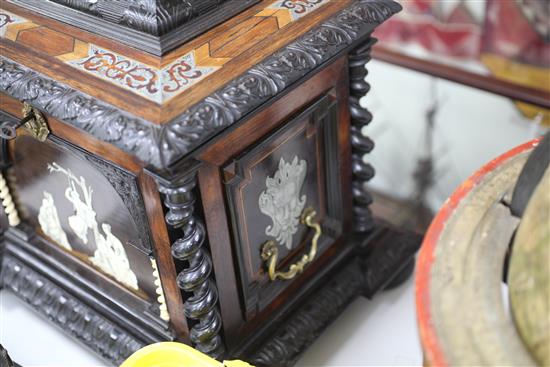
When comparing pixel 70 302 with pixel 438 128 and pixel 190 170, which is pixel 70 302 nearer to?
pixel 190 170

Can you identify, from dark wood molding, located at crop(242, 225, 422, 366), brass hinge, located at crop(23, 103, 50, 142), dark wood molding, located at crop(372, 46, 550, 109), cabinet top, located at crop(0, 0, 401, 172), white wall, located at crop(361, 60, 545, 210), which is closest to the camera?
cabinet top, located at crop(0, 0, 401, 172)

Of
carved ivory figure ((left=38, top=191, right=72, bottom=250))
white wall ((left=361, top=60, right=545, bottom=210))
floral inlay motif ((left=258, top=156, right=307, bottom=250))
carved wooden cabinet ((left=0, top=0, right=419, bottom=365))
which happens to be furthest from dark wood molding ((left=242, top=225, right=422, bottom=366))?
white wall ((left=361, top=60, right=545, bottom=210))

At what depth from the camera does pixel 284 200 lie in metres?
1.00

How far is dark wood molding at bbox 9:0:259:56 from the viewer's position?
860 millimetres

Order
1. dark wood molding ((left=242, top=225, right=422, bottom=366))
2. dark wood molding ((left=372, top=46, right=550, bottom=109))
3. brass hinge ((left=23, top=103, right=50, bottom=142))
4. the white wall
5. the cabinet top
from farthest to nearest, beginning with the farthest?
the white wall, dark wood molding ((left=372, top=46, right=550, bottom=109)), dark wood molding ((left=242, top=225, right=422, bottom=366)), brass hinge ((left=23, top=103, right=50, bottom=142)), the cabinet top

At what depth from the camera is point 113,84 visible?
2.73ft

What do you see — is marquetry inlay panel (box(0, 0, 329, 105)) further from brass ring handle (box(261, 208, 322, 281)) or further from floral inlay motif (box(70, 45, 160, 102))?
brass ring handle (box(261, 208, 322, 281))

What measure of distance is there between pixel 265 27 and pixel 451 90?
1258 mm

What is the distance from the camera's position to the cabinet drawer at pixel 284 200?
3.01 feet

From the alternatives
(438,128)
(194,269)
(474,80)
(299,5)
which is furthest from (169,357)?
(438,128)

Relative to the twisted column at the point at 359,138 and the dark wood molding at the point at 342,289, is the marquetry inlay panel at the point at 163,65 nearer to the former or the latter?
the twisted column at the point at 359,138

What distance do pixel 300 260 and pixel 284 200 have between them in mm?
122

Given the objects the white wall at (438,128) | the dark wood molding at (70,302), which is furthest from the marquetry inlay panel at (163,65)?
the white wall at (438,128)

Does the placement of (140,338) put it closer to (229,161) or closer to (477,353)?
(229,161)
